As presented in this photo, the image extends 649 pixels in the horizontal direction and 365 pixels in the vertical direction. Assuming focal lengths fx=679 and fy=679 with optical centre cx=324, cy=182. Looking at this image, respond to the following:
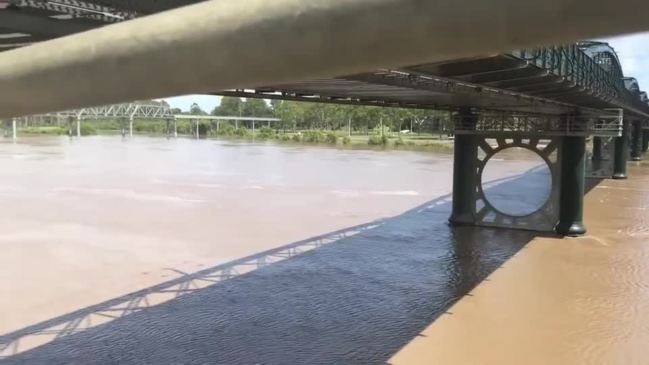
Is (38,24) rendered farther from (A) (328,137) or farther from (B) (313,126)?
(B) (313,126)

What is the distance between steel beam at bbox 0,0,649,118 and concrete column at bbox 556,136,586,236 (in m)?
19.8

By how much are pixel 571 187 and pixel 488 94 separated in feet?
22.6

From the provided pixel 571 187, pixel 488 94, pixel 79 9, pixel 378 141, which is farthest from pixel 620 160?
pixel 378 141

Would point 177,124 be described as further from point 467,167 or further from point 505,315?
point 505,315

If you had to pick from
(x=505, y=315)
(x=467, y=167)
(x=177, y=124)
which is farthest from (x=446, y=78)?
(x=177, y=124)

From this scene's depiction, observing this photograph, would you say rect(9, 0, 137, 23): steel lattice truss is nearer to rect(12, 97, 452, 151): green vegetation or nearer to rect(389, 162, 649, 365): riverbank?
rect(389, 162, 649, 365): riverbank

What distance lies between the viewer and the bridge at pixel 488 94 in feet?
21.8

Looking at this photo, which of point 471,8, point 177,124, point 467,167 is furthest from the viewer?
point 177,124

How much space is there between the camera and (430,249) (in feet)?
61.7

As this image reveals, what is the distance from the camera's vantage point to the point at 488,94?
53.3 feet

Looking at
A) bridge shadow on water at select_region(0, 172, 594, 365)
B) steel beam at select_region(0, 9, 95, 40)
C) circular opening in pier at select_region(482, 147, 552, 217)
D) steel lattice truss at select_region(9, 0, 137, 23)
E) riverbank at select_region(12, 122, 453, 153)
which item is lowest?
circular opening in pier at select_region(482, 147, 552, 217)

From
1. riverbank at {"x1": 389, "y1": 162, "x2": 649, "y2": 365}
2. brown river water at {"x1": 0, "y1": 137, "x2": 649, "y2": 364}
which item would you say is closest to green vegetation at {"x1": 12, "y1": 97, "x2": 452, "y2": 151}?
brown river water at {"x1": 0, "y1": 137, "x2": 649, "y2": 364}

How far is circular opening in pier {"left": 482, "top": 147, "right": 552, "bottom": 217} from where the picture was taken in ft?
95.3

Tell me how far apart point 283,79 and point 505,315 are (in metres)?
10.4
